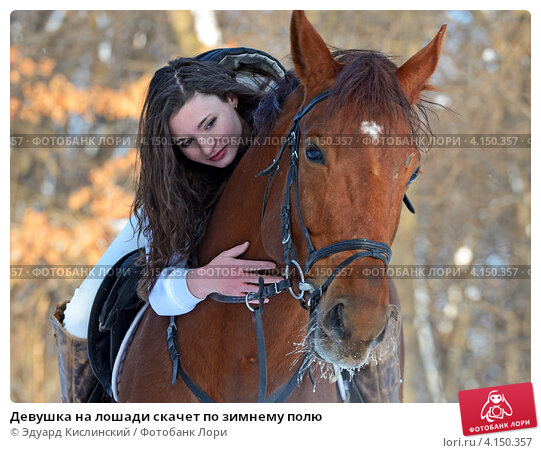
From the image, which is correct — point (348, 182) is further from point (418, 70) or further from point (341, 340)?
point (418, 70)

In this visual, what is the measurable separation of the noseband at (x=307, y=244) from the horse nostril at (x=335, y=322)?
10cm

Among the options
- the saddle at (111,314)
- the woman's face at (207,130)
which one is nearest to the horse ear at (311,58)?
the woman's face at (207,130)

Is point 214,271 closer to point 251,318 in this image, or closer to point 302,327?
point 251,318

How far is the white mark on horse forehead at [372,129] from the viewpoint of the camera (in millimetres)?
2291

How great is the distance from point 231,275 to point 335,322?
707 millimetres

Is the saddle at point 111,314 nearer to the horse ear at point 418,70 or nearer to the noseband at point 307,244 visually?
the noseband at point 307,244

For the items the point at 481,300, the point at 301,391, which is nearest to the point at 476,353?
the point at 481,300

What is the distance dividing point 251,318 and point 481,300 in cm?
1263

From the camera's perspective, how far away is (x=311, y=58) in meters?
2.58

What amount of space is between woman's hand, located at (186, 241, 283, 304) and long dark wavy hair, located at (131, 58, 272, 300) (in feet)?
0.98
